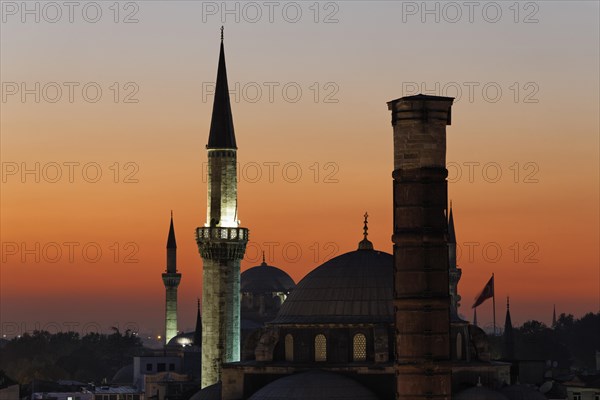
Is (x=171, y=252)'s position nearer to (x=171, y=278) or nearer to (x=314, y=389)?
(x=171, y=278)

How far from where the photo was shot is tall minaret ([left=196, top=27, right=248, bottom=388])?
302 ft

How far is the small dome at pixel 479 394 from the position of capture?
74.6 meters

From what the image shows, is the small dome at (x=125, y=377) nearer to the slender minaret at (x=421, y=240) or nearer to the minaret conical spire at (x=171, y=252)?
the minaret conical spire at (x=171, y=252)

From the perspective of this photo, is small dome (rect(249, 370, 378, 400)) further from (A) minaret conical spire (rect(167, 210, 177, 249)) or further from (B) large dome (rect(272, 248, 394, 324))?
(A) minaret conical spire (rect(167, 210, 177, 249))

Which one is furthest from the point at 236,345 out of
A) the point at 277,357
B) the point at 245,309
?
the point at 245,309

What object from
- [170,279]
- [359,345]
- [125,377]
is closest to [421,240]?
[359,345]

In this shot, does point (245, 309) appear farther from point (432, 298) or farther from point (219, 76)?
point (432, 298)

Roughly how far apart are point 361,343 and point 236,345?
14125 millimetres

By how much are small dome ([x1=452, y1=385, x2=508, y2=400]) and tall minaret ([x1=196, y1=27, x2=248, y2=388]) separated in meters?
19.6

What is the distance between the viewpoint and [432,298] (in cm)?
5372

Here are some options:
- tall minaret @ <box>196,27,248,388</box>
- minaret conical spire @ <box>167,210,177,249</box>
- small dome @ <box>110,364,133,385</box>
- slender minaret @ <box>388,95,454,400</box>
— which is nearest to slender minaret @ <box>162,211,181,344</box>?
minaret conical spire @ <box>167,210,177,249</box>

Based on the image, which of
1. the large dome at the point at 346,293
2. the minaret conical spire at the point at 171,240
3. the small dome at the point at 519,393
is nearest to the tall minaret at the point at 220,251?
the large dome at the point at 346,293

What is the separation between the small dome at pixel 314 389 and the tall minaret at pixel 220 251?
14455 mm

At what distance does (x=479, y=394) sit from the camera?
74.8 meters
